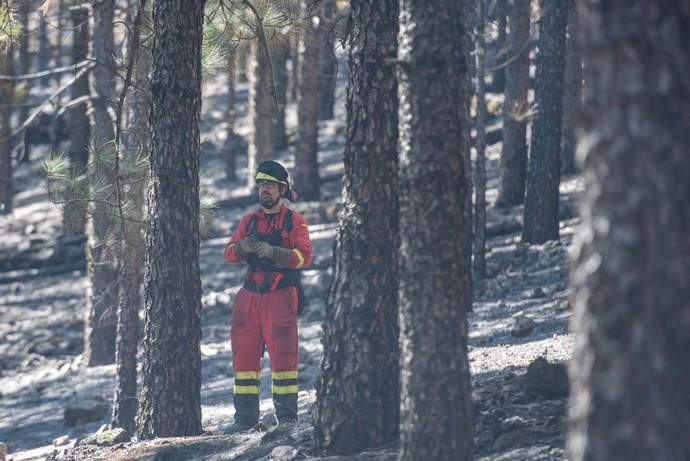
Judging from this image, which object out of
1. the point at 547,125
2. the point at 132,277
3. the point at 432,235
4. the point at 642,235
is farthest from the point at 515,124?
the point at 642,235

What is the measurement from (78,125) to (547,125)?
1001 cm

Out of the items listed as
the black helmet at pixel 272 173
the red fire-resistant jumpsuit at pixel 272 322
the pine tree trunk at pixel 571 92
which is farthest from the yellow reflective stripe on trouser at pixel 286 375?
the pine tree trunk at pixel 571 92

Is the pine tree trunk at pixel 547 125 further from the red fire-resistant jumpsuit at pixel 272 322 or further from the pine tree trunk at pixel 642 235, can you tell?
the pine tree trunk at pixel 642 235

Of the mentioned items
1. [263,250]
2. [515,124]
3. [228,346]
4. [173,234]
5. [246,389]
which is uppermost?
[515,124]

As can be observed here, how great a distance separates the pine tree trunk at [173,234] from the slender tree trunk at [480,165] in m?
6.02

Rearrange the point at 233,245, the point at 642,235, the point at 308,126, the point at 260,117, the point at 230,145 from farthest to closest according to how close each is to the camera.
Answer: the point at 230,145
the point at 260,117
the point at 308,126
the point at 233,245
the point at 642,235

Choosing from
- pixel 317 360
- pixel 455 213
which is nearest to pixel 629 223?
pixel 455 213

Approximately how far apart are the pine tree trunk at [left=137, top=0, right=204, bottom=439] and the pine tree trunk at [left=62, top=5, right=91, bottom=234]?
5.10ft

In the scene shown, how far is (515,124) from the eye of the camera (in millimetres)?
17828

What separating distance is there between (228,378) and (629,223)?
34.4ft

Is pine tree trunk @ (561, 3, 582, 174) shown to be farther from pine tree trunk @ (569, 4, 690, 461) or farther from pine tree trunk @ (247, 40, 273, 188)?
pine tree trunk @ (569, 4, 690, 461)

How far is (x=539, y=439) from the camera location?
21.2 ft

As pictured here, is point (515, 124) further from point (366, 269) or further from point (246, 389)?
point (366, 269)

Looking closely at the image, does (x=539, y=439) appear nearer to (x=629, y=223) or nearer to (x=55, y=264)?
(x=629, y=223)
